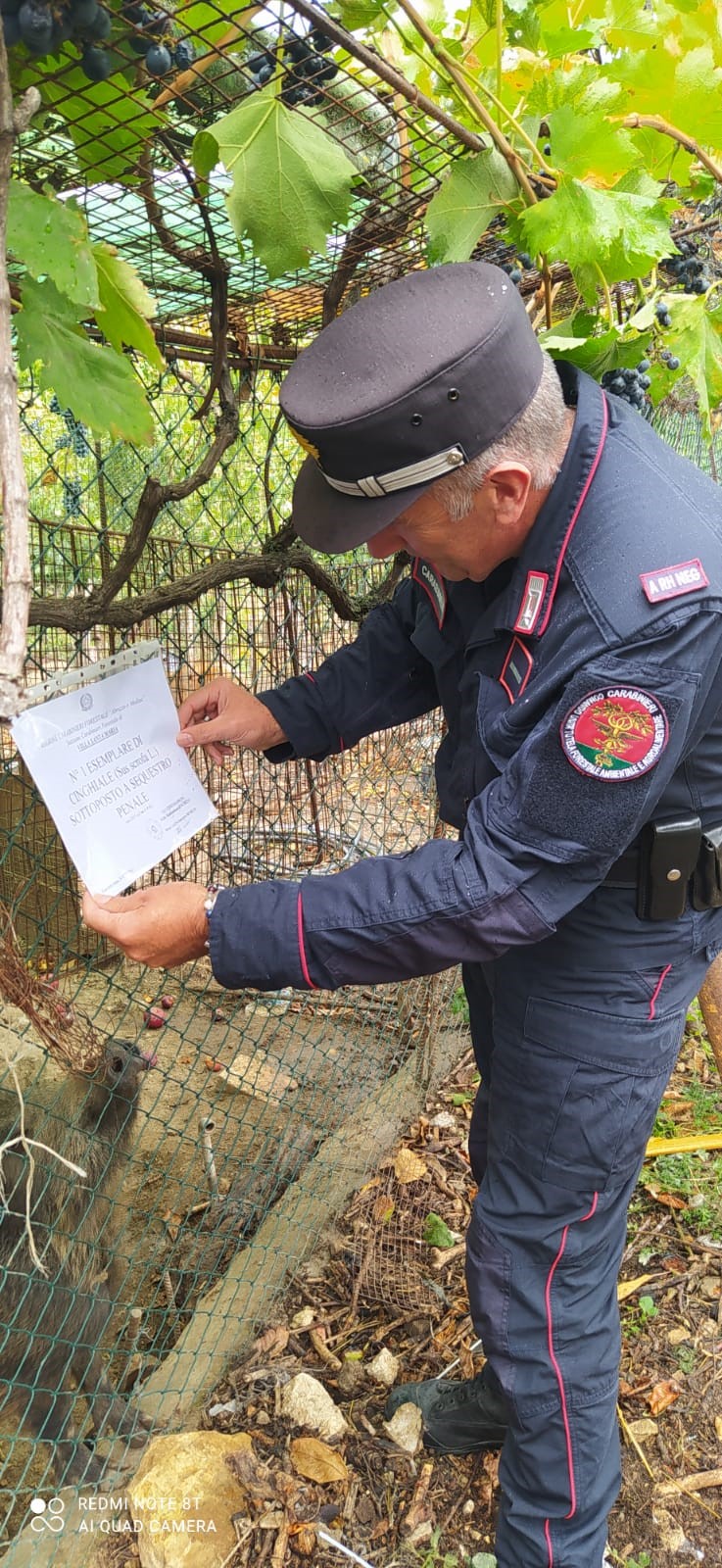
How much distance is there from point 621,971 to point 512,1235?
630mm

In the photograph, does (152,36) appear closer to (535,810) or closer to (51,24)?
(51,24)

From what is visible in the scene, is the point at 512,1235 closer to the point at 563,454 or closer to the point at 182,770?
the point at 182,770

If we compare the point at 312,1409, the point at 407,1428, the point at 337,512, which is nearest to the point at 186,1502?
the point at 312,1409

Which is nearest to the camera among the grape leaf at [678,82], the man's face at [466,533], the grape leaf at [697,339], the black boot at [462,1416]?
the man's face at [466,533]

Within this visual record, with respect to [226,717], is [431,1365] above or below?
below

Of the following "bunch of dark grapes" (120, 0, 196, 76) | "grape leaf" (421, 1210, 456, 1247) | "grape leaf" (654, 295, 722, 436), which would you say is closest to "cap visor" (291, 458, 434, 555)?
"bunch of dark grapes" (120, 0, 196, 76)

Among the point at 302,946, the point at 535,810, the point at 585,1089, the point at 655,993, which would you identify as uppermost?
the point at 535,810

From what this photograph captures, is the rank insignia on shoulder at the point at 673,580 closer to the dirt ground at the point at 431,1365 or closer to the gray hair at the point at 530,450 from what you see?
the gray hair at the point at 530,450

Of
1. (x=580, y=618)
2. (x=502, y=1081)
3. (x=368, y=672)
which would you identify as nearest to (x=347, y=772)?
(x=368, y=672)

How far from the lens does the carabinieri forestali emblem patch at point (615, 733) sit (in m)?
1.49

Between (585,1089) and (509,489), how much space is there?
118 centimetres

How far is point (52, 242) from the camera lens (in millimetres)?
1287

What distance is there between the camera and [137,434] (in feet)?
4.94

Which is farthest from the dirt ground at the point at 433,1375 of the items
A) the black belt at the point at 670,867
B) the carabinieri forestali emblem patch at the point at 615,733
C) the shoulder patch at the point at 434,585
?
the shoulder patch at the point at 434,585
